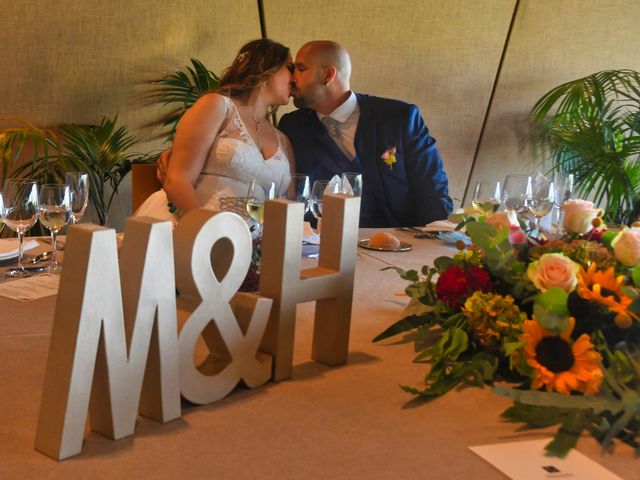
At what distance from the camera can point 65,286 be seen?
34.4 inches

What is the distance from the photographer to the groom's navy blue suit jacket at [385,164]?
360 cm

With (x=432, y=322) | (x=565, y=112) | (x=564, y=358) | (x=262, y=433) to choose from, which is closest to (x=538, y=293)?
(x=564, y=358)

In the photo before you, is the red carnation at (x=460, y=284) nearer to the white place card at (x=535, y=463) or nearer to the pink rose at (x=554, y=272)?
the pink rose at (x=554, y=272)

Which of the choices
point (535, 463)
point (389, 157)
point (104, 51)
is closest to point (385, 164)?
point (389, 157)

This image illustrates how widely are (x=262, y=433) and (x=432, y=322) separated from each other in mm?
439

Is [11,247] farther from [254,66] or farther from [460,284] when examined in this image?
[254,66]

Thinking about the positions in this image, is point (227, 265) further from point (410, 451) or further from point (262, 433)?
point (410, 451)

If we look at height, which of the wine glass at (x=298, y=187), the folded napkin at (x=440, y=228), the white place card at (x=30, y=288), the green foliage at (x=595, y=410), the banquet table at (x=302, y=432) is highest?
the wine glass at (x=298, y=187)

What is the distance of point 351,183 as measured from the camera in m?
2.12

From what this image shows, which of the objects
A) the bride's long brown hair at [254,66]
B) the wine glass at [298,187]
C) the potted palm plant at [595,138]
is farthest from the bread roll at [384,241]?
the potted palm plant at [595,138]

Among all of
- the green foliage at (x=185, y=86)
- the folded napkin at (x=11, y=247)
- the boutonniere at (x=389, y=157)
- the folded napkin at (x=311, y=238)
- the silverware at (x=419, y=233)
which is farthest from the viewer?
the green foliage at (x=185, y=86)

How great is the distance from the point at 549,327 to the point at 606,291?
11cm

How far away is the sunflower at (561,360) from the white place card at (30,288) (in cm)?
88

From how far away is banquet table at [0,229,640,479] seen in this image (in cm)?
87
